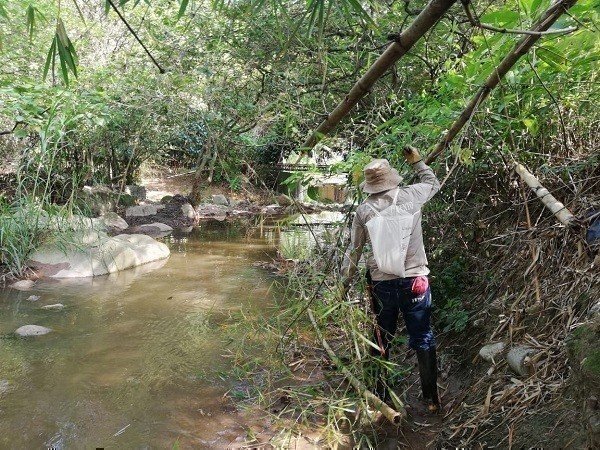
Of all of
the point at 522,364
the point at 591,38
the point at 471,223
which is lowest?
the point at 522,364

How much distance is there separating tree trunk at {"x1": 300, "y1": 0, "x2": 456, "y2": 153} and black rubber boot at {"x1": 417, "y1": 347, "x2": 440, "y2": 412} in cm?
213

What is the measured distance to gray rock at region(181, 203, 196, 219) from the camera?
13.1m

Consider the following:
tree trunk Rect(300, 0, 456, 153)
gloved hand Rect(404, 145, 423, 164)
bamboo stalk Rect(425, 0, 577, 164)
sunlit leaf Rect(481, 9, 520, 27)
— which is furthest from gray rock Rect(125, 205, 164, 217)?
tree trunk Rect(300, 0, 456, 153)

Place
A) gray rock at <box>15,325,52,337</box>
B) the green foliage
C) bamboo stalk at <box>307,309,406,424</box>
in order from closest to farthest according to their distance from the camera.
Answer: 1. bamboo stalk at <box>307,309,406,424</box>
2. the green foliage
3. gray rock at <box>15,325,52,337</box>

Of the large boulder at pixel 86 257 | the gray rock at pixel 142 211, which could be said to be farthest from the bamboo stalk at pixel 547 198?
the gray rock at pixel 142 211

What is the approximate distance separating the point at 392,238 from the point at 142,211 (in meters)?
10.3

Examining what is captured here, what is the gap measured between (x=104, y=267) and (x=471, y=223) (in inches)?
216

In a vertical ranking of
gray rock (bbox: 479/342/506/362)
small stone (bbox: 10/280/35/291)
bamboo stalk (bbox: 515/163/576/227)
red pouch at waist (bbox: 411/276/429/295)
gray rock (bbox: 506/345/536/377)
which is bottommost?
small stone (bbox: 10/280/35/291)

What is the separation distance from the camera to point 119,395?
12.8 feet

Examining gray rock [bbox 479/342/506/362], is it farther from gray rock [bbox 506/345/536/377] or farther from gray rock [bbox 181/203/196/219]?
gray rock [bbox 181/203/196/219]

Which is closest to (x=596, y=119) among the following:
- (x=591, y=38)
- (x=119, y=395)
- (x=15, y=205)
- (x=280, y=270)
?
(x=591, y=38)

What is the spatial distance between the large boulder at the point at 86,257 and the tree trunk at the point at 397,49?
6.62m

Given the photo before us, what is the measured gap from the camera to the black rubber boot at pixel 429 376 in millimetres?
3281

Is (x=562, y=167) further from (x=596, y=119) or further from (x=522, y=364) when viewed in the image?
(x=522, y=364)
